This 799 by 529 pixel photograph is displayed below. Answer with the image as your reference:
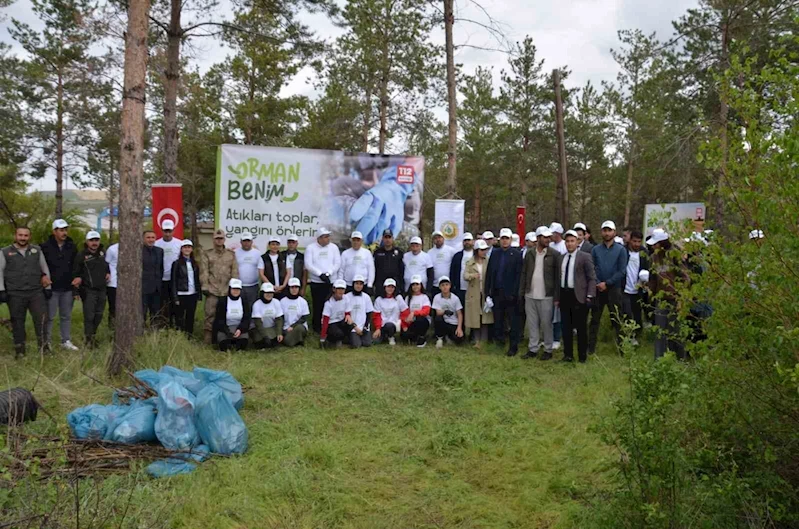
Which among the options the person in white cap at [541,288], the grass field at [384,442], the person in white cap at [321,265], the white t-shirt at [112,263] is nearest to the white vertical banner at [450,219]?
the person in white cap at [321,265]

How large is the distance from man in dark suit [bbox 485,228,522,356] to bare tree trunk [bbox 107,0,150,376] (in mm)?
4993

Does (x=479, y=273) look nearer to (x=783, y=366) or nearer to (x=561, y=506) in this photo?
(x=561, y=506)

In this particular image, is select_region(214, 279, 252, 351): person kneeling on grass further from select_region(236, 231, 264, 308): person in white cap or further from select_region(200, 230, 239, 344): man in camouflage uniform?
select_region(236, 231, 264, 308): person in white cap

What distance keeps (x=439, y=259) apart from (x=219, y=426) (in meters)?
6.01

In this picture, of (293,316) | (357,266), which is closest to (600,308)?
(357,266)

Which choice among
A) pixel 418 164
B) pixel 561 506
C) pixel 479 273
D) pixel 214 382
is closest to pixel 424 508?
pixel 561 506

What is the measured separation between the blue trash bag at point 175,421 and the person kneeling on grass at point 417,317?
5119 millimetres

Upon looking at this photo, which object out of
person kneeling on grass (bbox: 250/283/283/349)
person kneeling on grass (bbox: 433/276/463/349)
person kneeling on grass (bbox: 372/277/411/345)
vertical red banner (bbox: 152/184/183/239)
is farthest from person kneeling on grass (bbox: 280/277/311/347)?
vertical red banner (bbox: 152/184/183/239)

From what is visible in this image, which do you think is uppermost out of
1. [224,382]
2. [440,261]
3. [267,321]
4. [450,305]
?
[440,261]

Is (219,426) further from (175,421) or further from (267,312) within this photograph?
(267,312)

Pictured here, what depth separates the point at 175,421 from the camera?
4.71 meters

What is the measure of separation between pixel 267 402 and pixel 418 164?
691 centimetres

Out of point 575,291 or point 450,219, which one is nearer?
point 575,291

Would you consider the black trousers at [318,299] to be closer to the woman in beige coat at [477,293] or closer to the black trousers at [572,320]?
the woman in beige coat at [477,293]
